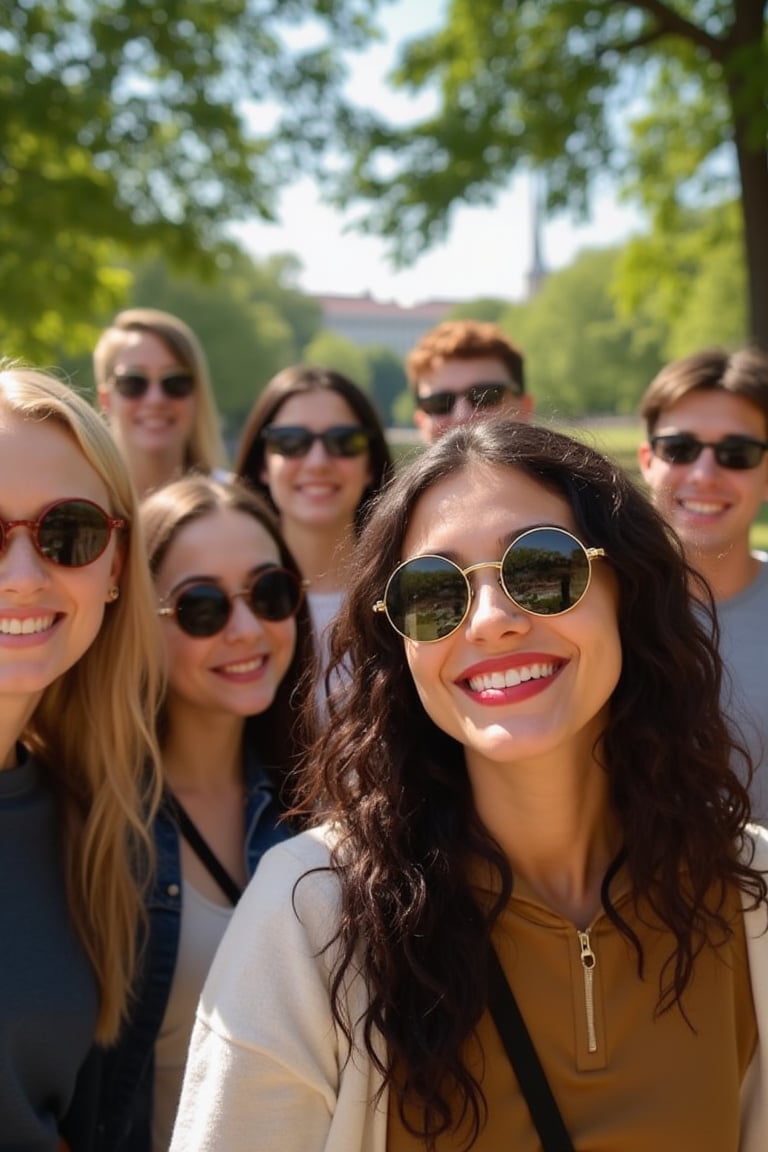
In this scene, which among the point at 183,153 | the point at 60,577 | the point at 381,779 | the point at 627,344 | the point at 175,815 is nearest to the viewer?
the point at 381,779

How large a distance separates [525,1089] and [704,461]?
2218 millimetres

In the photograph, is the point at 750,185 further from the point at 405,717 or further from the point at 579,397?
the point at 579,397

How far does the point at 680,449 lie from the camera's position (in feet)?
12.3

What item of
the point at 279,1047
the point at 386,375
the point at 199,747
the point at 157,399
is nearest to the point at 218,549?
the point at 199,747

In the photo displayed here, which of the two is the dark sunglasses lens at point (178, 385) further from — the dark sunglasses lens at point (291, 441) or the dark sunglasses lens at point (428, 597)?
the dark sunglasses lens at point (428, 597)

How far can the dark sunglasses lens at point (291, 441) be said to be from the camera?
452cm

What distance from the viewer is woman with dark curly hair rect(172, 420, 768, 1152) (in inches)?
78.4

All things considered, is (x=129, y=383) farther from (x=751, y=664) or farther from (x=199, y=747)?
(x=751, y=664)

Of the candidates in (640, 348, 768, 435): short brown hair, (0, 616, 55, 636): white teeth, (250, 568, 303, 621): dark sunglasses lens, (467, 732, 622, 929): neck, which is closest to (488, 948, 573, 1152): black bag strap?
(467, 732, 622, 929): neck

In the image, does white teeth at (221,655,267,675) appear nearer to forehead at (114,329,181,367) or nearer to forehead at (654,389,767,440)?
forehead at (654,389,767,440)

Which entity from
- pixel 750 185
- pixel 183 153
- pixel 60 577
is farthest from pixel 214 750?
pixel 183 153

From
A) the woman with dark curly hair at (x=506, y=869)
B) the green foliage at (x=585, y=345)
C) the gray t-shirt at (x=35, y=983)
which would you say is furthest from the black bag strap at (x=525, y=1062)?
the green foliage at (x=585, y=345)

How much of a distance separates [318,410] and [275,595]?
1.48m

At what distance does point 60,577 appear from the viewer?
248cm
